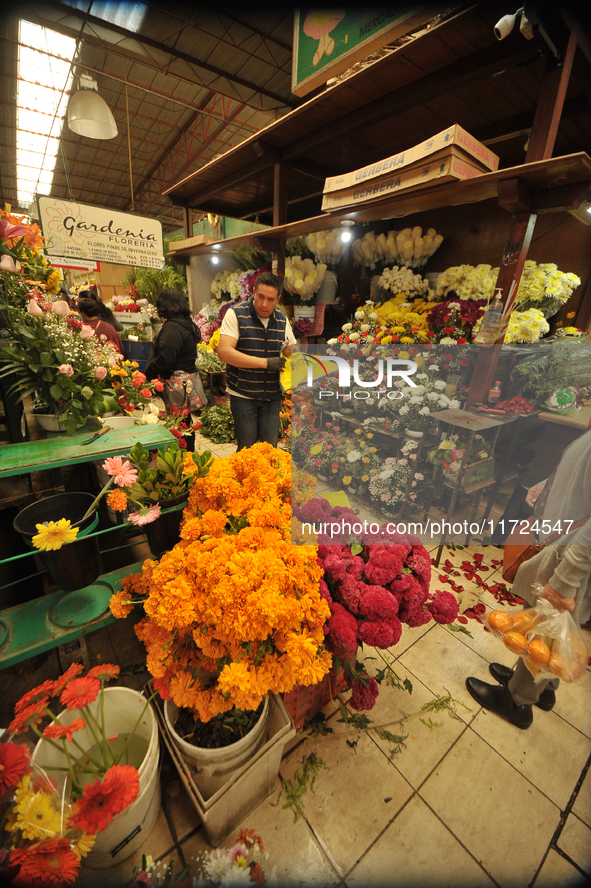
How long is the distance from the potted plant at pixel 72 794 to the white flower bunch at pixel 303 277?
3.08m

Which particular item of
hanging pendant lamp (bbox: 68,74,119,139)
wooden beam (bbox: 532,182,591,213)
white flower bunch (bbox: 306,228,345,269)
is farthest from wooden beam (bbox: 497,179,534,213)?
hanging pendant lamp (bbox: 68,74,119,139)

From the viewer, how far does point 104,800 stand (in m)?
0.83

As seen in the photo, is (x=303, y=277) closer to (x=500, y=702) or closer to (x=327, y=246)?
(x=327, y=246)

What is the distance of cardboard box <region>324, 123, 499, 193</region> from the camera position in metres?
1.52

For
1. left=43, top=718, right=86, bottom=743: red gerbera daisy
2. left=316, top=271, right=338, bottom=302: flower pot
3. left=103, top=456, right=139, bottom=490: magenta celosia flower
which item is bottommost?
left=43, top=718, right=86, bottom=743: red gerbera daisy

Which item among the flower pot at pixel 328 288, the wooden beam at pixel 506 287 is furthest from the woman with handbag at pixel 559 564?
the flower pot at pixel 328 288

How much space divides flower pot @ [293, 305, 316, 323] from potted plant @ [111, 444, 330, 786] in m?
2.57

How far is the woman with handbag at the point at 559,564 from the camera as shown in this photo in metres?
1.20

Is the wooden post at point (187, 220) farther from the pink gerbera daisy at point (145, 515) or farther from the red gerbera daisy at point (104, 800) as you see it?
the red gerbera daisy at point (104, 800)

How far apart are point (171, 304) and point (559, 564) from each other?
3.24 m

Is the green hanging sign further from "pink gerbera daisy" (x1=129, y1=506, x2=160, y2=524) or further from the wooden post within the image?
the wooden post

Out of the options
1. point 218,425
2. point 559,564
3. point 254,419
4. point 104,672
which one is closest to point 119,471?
point 104,672

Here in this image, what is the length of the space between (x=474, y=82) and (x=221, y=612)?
9.56 ft

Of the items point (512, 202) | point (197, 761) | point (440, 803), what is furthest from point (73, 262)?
point (440, 803)
